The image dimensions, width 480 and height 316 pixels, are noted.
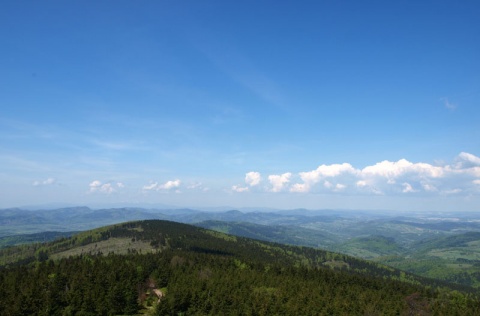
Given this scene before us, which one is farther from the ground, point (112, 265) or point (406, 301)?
point (112, 265)

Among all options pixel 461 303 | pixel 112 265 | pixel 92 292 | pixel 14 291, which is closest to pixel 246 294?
pixel 92 292

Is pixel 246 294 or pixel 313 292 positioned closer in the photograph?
pixel 246 294

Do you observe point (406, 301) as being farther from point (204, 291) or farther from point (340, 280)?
point (204, 291)

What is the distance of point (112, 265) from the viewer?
458 feet

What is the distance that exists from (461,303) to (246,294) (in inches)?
4198

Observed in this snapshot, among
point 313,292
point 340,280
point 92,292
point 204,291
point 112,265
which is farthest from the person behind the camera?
point 340,280

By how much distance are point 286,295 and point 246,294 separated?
611 inches

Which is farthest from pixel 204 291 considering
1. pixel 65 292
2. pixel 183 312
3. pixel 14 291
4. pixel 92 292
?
pixel 14 291

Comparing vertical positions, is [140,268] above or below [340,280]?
above

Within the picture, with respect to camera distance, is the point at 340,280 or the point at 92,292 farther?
the point at 340,280

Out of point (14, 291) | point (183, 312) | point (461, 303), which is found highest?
point (14, 291)

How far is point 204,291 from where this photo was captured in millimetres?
114875

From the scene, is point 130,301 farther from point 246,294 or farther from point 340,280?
point 340,280

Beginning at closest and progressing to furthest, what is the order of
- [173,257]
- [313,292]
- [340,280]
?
1. [313,292]
2. [340,280]
3. [173,257]
